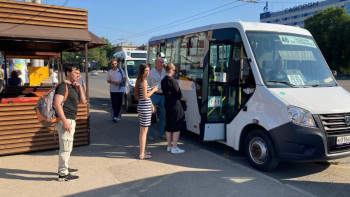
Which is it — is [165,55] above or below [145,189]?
above

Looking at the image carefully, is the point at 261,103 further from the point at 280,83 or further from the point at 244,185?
the point at 244,185

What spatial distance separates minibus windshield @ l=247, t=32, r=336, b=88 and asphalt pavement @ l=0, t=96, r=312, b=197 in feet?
5.66

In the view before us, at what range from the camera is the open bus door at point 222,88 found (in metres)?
5.33

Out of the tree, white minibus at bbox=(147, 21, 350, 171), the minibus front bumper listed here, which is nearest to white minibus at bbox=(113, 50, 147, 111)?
white minibus at bbox=(147, 21, 350, 171)

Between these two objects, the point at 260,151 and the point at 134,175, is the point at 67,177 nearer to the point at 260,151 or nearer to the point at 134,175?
the point at 134,175

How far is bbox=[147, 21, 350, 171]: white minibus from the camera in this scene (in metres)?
4.32

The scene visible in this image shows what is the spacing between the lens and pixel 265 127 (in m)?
4.67

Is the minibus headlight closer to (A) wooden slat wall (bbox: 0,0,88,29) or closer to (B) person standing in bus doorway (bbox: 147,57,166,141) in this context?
(B) person standing in bus doorway (bbox: 147,57,166,141)

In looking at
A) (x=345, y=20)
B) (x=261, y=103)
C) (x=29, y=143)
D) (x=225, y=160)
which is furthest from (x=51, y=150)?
(x=345, y=20)

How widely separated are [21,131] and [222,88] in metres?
4.15

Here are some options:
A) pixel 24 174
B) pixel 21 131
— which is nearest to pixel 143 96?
pixel 24 174

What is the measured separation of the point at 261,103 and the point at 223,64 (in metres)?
1.28

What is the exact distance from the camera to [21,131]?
568cm

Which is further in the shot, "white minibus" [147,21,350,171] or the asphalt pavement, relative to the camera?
"white minibus" [147,21,350,171]
